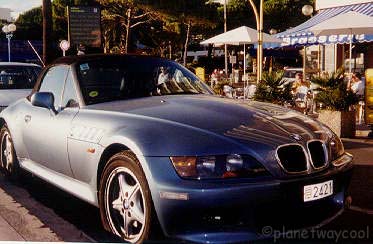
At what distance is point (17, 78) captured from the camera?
9.32m

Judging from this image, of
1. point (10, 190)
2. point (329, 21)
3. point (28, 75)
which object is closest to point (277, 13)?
point (329, 21)

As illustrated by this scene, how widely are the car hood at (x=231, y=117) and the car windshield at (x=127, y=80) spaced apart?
0.68ft

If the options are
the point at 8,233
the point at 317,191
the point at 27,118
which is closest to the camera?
the point at 317,191

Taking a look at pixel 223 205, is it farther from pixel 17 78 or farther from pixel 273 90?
pixel 17 78

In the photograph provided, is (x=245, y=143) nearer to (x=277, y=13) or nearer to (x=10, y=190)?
(x=10, y=190)

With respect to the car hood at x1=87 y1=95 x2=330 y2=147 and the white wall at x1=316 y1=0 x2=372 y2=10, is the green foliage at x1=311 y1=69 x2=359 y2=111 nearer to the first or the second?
the car hood at x1=87 y1=95 x2=330 y2=147

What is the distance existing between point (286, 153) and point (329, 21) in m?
8.16

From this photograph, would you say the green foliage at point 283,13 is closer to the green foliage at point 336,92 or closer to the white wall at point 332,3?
the white wall at point 332,3

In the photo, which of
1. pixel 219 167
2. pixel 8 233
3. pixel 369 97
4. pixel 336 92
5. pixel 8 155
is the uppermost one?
pixel 336 92

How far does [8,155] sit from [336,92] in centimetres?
572

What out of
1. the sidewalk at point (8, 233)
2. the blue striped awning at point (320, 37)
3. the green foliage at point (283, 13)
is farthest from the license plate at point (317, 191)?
the green foliage at point (283, 13)

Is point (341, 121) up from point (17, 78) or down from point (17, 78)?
down

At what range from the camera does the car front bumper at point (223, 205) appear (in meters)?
3.13

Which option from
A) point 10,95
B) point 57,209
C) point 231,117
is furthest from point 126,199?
point 10,95
